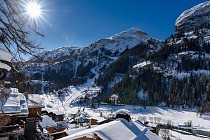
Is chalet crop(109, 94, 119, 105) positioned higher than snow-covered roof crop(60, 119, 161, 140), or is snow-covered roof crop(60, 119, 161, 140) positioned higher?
chalet crop(109, 94, 119, 105)

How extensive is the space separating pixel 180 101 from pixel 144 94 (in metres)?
26.8

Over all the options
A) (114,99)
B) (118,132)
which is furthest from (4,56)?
(114,99)

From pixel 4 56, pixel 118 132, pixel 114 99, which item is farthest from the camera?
pixel 114 99

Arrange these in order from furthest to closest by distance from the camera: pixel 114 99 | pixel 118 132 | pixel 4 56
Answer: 1. pixel 114 99
2. pixel 118 132
3. pixel 4 56

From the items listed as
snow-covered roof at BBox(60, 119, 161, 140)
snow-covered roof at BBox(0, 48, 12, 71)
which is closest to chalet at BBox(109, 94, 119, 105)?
snow-covered roof at BBox(60, 119, 161, 140)

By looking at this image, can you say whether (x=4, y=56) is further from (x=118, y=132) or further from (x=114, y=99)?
(x=114, y=99)

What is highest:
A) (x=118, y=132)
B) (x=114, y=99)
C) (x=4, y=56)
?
(x=114, y=99)

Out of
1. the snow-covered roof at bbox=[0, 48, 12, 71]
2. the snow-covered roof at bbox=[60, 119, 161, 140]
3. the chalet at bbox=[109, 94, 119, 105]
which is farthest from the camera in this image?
the chalet at bbox=[109, 94, 119, 105]

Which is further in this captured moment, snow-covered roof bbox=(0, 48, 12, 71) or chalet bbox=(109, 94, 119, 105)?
chalet bbox=(109, 94, 119, 105)

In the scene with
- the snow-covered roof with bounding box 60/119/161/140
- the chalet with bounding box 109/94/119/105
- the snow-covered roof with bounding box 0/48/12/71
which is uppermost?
the chalet with bounding box 109/94/119/105

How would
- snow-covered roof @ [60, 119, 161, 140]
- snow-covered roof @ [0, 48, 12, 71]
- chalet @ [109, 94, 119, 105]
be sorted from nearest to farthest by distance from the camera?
snow-covered roof @ [0, 48, 12, 71], snow-covered roof @ [60, 119, 161, 140], chalet @ [109, 94, 119, 105]

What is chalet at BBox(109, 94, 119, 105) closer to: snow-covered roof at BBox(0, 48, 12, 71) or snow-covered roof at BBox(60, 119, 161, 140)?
snow-covered roof at BBox(60, 119, 161, 140)

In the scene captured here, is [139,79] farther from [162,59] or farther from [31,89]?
[31,89]

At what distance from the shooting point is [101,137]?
654 inches
